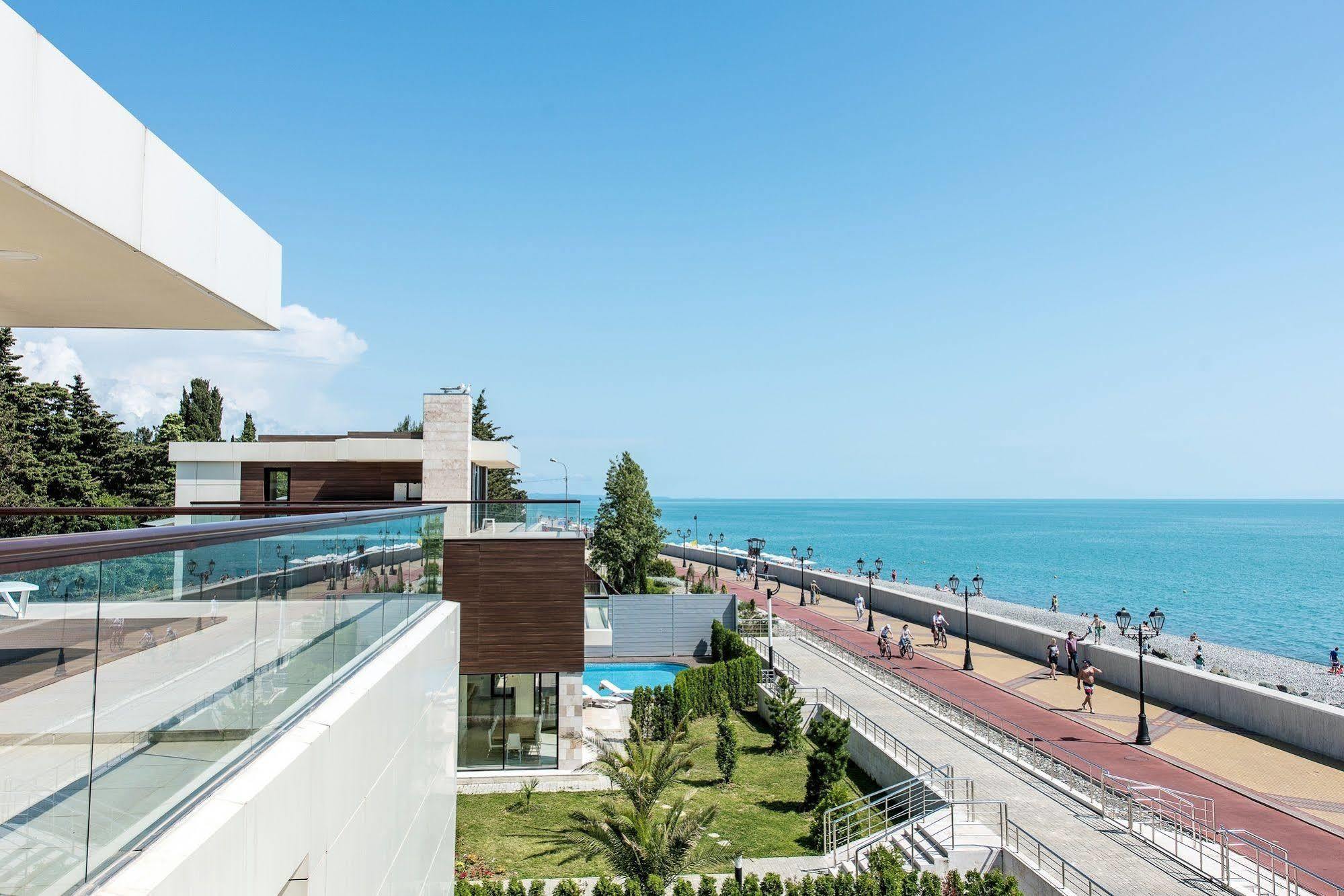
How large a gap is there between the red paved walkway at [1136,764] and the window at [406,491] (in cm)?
1908

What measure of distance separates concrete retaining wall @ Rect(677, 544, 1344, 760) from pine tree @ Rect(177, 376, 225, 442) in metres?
58.7

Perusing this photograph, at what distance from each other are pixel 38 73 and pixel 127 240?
78cm

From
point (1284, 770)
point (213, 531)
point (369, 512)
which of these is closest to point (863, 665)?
point (1284, 770)

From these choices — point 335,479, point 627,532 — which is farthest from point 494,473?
point 335,479

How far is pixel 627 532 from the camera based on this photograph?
4909cm

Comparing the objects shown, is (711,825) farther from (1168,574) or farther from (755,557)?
(1168,574)

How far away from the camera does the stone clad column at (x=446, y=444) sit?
73.2 ft

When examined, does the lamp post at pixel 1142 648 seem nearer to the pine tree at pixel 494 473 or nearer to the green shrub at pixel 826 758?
the green shrub at pixel 826 758

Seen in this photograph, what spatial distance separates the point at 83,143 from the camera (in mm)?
3123

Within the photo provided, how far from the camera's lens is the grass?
17.1m

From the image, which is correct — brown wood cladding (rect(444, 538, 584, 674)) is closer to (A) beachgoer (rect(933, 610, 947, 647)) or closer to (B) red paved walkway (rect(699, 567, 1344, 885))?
(B) red paved walkway (rect(699, 567, 1344, 885))

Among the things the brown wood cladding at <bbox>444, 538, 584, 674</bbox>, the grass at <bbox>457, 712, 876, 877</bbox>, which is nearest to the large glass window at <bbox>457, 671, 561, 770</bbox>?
the brown wood cladding at <bbox>444, 538, 584, 674</bbox>

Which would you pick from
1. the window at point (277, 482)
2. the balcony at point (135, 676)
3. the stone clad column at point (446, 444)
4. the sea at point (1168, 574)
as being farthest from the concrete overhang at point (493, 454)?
the balcony at point (135, 676)

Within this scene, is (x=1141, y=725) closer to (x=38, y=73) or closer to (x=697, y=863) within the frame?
(x=697, y=863)
